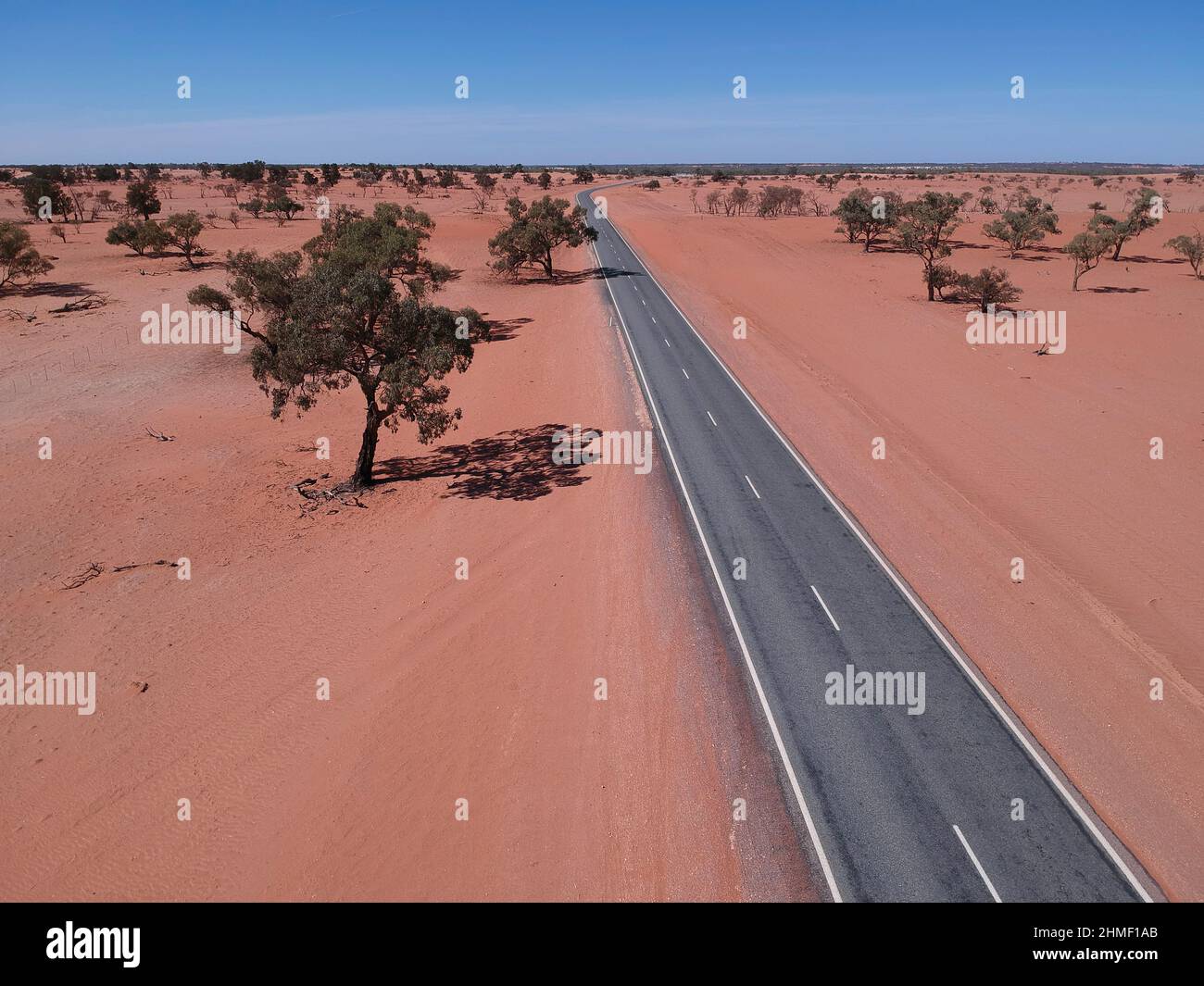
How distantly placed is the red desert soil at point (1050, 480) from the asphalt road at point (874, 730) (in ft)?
3.27

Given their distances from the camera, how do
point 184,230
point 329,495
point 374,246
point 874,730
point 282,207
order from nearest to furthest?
point 874,730, point 329,495, point 374,246, point 184,230, point 282,207

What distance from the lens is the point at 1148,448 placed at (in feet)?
92.5

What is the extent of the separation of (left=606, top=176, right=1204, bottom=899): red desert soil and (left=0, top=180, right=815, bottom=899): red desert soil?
6862mm

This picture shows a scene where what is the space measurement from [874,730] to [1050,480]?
17090 mm

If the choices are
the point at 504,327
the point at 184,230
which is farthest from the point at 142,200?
the point at 504,327

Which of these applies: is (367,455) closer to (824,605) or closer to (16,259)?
(824,605)

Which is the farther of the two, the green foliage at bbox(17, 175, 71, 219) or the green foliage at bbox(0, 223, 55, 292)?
the green foliage at bbox(17, 175, 71, 219)

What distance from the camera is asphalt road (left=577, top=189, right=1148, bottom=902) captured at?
11.6 metres

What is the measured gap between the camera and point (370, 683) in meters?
16.0

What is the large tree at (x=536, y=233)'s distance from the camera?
61.1 metres

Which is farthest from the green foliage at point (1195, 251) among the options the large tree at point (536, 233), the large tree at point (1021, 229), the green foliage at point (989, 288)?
the large tree at point (536, 233)

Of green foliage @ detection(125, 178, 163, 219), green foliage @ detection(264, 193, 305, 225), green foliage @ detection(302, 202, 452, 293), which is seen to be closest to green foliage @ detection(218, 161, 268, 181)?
green foliage @ detection(264, 193, 305, 225)

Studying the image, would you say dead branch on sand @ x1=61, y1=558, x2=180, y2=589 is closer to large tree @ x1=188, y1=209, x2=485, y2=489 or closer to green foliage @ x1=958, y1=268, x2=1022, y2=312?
large tree @ x1=188, y1=209, x2=485, y2=489
